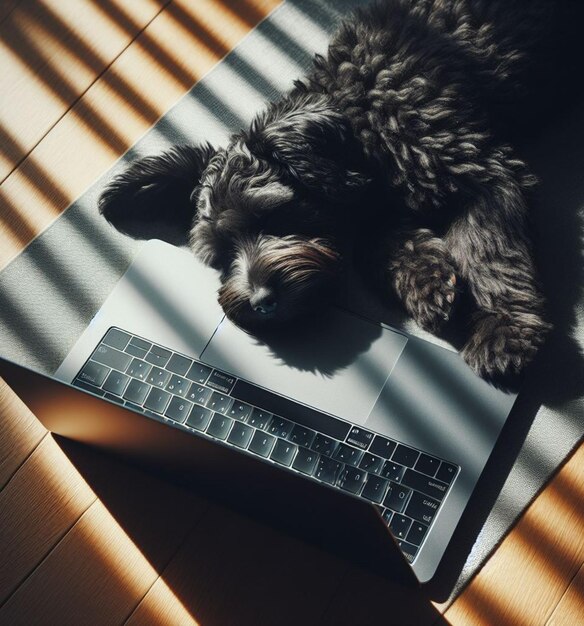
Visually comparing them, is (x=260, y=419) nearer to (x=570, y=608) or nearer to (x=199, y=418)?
(x=199, y=418)

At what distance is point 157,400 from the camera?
4.85ft

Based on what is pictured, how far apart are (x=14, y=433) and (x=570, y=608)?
1.27 meters

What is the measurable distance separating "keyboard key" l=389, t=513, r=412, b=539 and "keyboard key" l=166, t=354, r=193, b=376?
548 millimetres

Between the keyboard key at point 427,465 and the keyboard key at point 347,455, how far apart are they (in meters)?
0.12

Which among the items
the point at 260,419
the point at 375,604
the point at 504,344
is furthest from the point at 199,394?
the point at 504,344

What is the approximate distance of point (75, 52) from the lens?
196cm

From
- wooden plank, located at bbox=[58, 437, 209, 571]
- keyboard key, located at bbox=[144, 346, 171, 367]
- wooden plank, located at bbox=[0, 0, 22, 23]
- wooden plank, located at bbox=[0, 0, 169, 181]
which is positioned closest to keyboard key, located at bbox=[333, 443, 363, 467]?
wooden plank, located at bbox=[58, 437, 209, 571]

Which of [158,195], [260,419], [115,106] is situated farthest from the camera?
[115,106]

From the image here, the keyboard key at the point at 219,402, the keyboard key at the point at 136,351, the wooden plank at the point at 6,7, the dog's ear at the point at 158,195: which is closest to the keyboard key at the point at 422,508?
the keyboard key at the point at 219,402

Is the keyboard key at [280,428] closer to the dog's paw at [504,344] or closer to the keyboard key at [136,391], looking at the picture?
the keyboard key at [136,391]

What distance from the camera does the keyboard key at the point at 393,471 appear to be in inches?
54.7

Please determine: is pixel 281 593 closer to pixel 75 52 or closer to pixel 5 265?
pixel 5 265

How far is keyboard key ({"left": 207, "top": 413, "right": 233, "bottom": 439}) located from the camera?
1448mm

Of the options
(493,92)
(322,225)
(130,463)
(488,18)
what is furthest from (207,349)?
(488,18)
